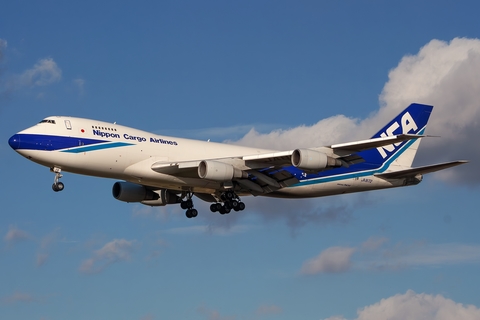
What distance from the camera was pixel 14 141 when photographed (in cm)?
4328

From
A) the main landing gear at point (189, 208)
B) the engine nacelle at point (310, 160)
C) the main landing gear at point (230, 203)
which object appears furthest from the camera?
the main landing gear at point (189, 208)

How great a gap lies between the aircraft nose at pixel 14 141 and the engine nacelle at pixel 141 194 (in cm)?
1013

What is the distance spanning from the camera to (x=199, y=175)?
1773 inches

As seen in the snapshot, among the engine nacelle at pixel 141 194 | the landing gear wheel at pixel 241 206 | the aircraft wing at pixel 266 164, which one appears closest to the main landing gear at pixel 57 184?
the aircraft wing at pixel 266 164

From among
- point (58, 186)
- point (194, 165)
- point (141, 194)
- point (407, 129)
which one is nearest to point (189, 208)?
point (141, 194)

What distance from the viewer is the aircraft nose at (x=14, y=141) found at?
142 feet

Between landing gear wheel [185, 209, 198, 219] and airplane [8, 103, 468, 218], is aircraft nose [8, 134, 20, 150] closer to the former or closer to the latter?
airplane [8, 103, 468, 218]

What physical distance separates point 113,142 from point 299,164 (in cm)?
1044

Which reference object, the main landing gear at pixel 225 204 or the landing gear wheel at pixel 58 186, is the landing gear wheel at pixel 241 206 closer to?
the main landing gear at pixel 225 204

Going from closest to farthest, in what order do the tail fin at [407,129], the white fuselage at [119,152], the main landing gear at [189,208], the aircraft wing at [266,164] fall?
1. the white fuselage at [119,152]
2. the aircraft wing at [266,164]
3. the main landing gear at [189,208]
4. the tail fin at [407,129]

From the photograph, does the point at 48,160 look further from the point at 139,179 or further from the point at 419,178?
the point at 419,178

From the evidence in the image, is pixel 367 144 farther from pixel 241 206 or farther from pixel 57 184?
pixel 57 184

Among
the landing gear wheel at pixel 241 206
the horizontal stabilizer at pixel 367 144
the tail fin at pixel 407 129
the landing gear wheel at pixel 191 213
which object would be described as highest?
the tail fin at pixel 407 129

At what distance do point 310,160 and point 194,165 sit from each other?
6.54 m
